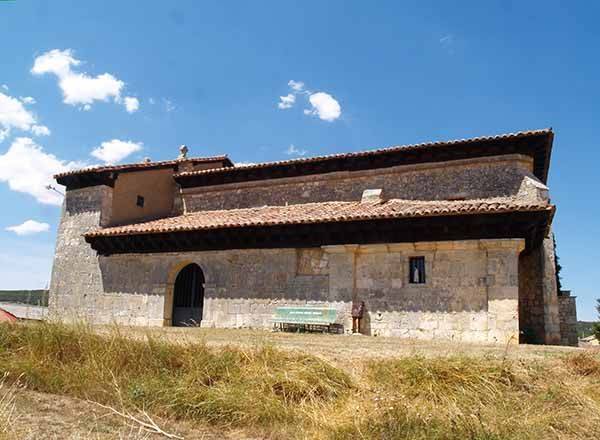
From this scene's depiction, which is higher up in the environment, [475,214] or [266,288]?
[475,214]

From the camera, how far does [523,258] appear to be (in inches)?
515

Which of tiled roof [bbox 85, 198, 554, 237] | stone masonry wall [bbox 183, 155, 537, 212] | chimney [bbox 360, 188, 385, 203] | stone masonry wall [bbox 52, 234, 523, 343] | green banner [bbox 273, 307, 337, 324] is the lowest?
green banner [bbox 273, 307, 337, 324]

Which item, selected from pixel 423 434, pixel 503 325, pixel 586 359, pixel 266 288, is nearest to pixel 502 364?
pixel 586 359

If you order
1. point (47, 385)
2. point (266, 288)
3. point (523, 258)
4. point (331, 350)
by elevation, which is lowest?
point (47, 385)

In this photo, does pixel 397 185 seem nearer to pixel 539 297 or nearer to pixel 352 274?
pixel 352 274

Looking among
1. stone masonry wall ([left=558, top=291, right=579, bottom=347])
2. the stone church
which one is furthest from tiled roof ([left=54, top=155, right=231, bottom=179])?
stone masonry wall ([left=558, top=291, right=579, bottom=347])

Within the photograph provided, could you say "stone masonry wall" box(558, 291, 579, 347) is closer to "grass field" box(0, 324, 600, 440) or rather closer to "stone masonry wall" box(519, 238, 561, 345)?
"stone masonry wall" box(519, 238, 561, 345)

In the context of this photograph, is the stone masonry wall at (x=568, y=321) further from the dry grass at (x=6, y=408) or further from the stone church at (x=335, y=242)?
the dry grass at (x=6, y=408)

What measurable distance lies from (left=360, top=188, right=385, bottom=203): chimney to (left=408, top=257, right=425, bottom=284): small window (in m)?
2.27

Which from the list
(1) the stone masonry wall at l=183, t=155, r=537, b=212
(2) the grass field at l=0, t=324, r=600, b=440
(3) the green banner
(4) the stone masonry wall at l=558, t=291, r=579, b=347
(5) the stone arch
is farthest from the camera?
(5) the stone arch

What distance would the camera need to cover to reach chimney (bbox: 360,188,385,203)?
42.6 ft

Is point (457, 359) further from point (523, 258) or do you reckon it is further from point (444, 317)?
point (523, 258)

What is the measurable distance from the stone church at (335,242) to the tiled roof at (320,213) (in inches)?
2.4

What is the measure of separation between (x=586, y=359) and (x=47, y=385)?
659 centimetres
